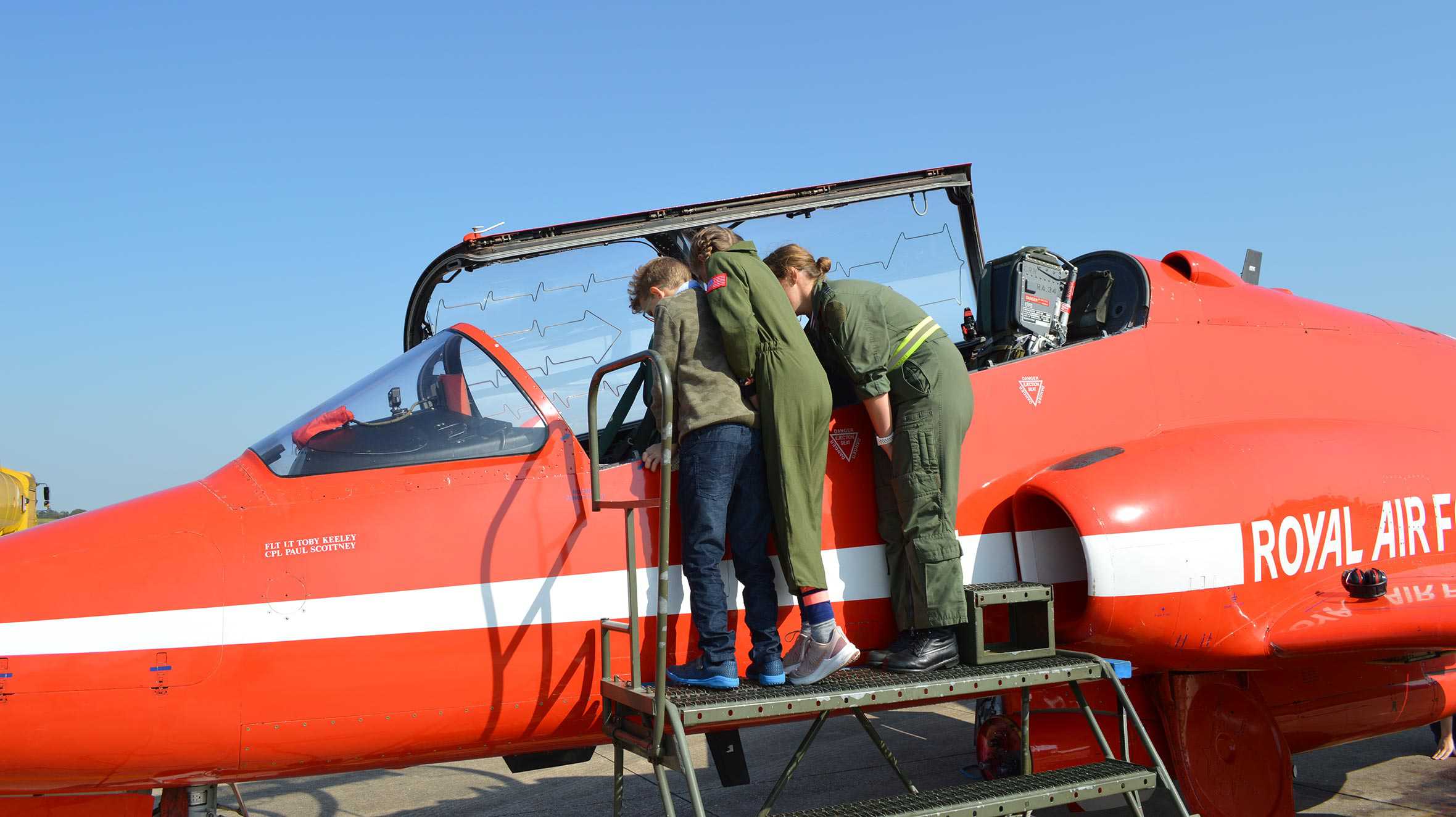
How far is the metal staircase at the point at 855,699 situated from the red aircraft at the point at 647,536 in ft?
0.75

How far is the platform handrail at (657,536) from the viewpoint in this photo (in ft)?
10.2

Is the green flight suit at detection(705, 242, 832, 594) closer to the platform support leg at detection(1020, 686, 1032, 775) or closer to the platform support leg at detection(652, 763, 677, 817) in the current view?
the platform support leg at detection(652, 763, 677, 817)

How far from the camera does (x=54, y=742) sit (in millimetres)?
3033

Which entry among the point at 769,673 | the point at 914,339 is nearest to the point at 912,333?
the point at 914,339

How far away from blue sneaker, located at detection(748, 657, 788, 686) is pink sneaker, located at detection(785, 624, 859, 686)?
2.1 inches

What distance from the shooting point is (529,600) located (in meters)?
3.54

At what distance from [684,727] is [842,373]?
1.59 meters

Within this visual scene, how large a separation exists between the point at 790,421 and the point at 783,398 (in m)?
Answer: 0.08

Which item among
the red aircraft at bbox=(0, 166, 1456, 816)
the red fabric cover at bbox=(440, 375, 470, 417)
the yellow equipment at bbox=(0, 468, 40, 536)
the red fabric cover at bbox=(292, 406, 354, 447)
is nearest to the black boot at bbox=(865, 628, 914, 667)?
the red aircraft at bbox=(0, 166, 1456, 816)

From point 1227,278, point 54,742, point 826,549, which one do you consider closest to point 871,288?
point 826,549

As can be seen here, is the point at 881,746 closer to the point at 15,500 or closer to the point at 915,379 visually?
the point at 915,379

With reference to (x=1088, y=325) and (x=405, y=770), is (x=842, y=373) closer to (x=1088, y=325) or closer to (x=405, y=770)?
(x=1088, y=325)

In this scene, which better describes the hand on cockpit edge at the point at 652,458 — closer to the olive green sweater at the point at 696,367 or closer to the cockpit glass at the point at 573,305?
the olive green sweater at the point at 696,367

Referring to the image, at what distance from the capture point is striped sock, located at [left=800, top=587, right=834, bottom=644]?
3.57m
